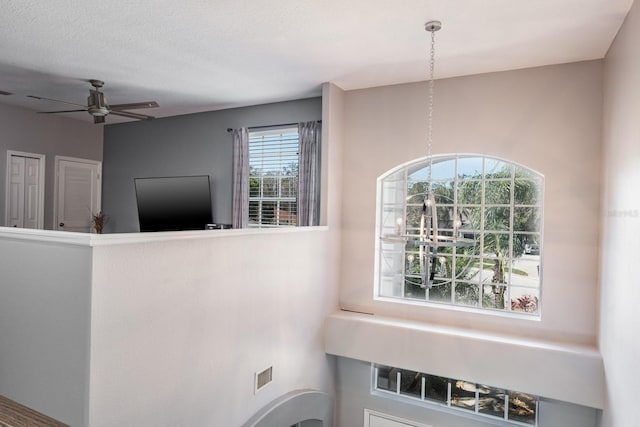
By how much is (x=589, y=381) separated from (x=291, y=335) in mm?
2441

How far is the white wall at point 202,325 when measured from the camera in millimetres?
2020

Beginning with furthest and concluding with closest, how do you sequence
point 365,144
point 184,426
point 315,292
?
point 365,144
point 315,292
point 184,426

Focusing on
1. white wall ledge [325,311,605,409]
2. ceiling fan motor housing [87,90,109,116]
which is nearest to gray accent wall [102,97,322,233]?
ceiling fan motor housing [87,90,109,116]

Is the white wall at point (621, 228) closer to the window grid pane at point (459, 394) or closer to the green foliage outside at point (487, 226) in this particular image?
the green foliage outside at point (487, 226)

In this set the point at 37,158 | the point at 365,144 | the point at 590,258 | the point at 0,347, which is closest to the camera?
the point at 0,347

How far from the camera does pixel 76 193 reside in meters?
5.97

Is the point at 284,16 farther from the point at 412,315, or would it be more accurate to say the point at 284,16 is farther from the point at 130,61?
the point at 412,315

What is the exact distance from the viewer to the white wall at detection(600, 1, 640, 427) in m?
2.22

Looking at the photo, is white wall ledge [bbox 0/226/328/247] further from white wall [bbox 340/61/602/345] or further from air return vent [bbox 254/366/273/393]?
white wall [bbox 340/61/602/345]

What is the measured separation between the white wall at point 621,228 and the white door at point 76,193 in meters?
6.65

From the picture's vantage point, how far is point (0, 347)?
2252 mm

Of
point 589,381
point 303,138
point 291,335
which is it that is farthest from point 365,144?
point 589,381

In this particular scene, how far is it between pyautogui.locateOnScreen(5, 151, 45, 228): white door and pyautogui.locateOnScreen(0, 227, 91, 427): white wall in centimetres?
376

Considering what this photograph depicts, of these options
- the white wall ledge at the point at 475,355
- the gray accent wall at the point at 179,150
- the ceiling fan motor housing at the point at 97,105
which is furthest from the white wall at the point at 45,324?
the gray accent wall at the point at 179,150
